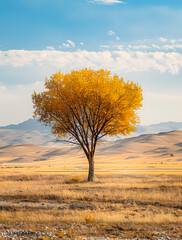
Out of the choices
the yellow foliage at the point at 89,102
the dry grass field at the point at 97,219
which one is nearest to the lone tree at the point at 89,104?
the yellow foliage at the point at 89,102

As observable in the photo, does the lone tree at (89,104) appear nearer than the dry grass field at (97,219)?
No

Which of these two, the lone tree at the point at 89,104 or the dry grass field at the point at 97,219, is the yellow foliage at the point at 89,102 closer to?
the lone tree at the point at 89,104

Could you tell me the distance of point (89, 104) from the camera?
108 ft

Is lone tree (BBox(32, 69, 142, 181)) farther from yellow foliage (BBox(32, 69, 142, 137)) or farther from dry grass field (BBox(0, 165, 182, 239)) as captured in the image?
dry grass field (BBox(0, 165, 182, 239))

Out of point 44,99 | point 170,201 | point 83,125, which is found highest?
point 44,99

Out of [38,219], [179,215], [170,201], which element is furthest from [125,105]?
[38,219]

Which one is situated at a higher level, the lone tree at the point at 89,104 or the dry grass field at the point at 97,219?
the lone tree at the point at 89,104

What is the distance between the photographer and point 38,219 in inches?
574

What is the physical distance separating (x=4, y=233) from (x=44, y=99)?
23.4 meters

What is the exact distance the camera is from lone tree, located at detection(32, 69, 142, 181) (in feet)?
105

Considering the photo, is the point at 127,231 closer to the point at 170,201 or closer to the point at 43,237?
the point at 43,237

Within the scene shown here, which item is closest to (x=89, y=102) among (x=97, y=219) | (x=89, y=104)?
(x=89, y=104)

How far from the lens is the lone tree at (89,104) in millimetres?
31922

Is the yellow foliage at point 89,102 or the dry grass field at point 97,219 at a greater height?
the yellow foliage at point 89,102
